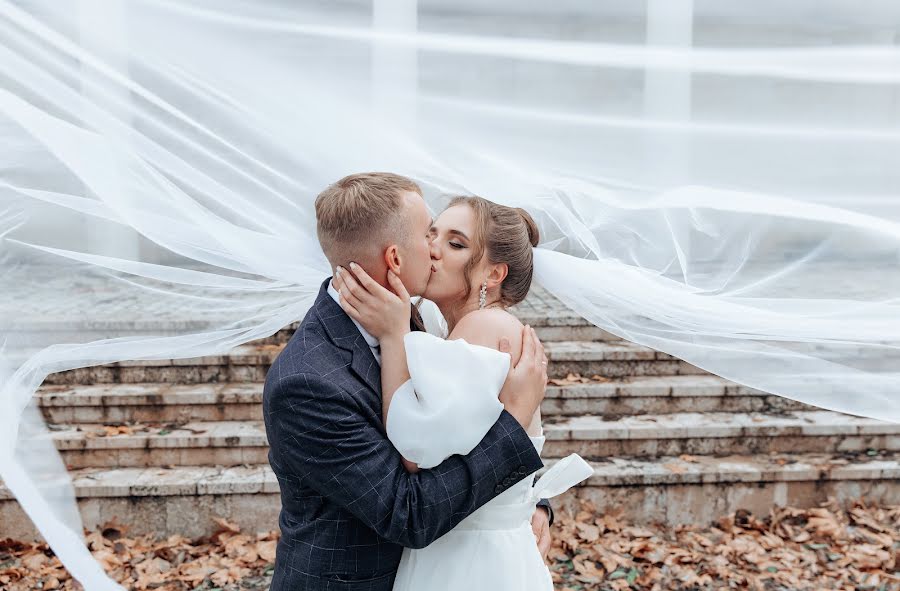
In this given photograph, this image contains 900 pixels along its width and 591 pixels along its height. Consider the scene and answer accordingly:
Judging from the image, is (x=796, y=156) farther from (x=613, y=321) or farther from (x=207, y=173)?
(x=207, y=173)

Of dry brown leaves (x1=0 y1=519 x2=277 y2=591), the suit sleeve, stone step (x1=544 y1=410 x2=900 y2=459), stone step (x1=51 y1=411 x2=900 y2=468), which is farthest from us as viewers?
stone step (x1=544 y1=410 x2=900 y2=459)

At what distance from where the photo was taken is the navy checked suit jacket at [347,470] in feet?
5.34

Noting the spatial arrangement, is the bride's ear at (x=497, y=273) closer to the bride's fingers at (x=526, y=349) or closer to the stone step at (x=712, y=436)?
the bride's fingers at (x=526, y=349)

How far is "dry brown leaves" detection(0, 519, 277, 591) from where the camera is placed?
4.10m

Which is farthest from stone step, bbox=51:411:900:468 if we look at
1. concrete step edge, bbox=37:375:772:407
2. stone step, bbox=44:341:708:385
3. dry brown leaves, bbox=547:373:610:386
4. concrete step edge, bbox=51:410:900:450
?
stone step, bbox=44:341:708:385

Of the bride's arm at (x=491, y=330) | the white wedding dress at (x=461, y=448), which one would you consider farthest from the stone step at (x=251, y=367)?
the bride's arm at (x=491, y=330)

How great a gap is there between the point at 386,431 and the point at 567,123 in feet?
3.30

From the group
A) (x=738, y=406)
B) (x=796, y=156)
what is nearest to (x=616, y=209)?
(x=796, y=156)

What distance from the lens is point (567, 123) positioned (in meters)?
2.12

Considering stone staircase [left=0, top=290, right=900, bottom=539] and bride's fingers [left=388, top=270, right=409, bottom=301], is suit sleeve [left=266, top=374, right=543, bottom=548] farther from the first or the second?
stone staircase [left=0, top=290, right=900, bottom=539]

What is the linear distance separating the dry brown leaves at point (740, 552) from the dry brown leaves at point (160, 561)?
67.8 inches

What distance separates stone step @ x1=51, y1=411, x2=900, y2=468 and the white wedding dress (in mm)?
2857

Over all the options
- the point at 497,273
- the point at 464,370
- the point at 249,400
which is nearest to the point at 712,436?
the point at 249,400

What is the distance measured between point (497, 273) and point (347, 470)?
31.9 inches
